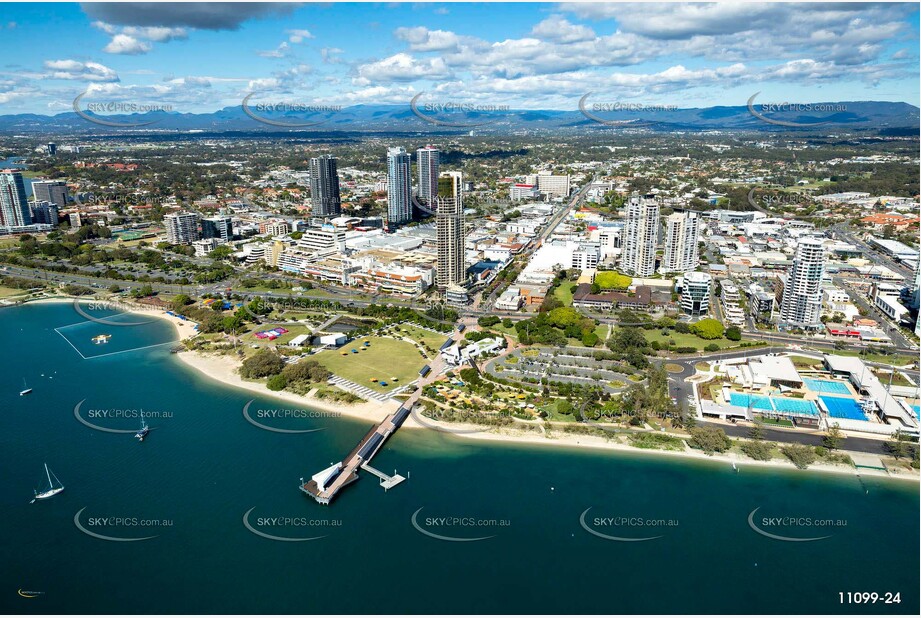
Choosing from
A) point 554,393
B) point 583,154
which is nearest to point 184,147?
point 583,154

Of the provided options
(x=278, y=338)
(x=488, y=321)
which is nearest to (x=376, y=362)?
(x=278, y=338)

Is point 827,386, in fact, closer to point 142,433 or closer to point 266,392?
point 266,392

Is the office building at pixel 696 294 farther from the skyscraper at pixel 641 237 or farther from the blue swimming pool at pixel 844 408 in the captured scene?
the blue swimming pool at pixel 844 408

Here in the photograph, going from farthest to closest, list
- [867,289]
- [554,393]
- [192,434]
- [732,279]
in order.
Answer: [732,279] → [867,289] → [554,393] → [192,434]

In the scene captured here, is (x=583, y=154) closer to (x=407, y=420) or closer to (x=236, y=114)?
(x=407, y=420)

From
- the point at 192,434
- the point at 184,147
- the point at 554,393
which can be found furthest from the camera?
the point at 184,147

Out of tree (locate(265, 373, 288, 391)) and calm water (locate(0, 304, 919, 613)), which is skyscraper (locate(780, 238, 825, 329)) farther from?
tree (locate(265, 373, 288, 391))
